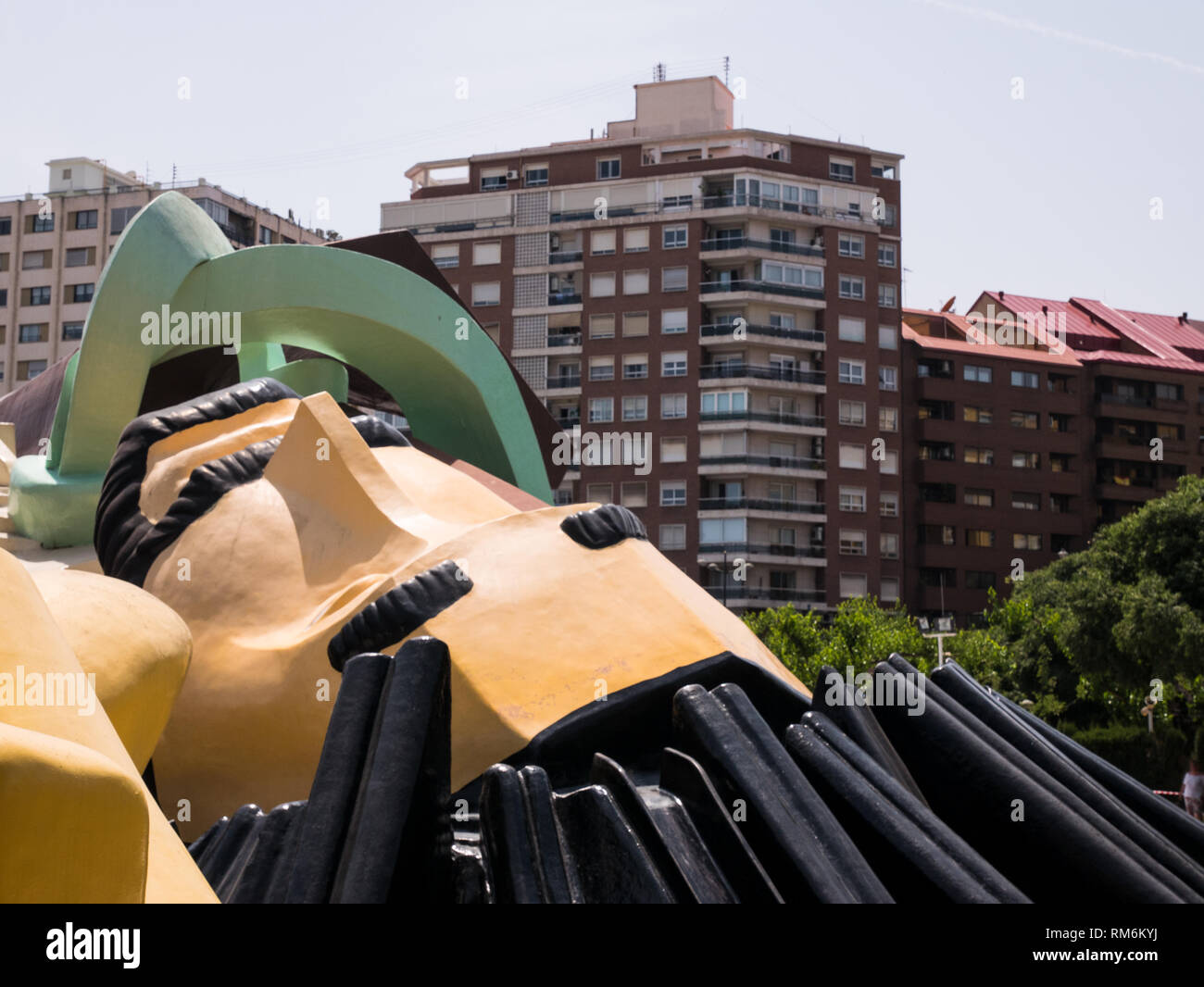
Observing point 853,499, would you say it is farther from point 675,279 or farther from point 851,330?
point 675,279

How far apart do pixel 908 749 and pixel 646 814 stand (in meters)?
1.93

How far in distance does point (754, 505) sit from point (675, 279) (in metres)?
10.6

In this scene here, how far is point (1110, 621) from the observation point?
1323 inches

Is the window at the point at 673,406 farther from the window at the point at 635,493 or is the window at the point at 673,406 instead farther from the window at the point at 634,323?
the window at the point at 635,493

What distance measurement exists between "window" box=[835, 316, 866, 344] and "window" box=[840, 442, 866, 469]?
482 cm

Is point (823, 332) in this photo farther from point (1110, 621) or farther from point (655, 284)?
point (1110, 621)

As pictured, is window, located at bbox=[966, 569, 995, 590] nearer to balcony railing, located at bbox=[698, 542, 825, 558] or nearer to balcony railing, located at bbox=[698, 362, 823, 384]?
balcony railing, located at bbox=[698, 542, 825, 558]

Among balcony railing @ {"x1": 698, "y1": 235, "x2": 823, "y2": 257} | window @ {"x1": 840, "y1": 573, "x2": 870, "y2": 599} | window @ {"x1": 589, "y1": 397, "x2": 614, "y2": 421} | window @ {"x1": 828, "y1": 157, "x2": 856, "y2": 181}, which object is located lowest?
window @ {"x1": 840, "y1": 573, "x2": 870, "y2": 599}

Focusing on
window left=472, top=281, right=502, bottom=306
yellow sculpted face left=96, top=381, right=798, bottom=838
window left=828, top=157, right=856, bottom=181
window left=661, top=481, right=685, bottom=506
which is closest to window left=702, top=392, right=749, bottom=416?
window left=661, top=481, right=685, bottom=506

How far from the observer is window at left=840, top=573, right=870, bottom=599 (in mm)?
61062

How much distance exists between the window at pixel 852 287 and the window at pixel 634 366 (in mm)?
9570

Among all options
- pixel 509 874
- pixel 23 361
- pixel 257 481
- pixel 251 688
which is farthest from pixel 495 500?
pixel 23 361

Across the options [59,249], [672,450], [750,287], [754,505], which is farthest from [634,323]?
A: [59,249]
